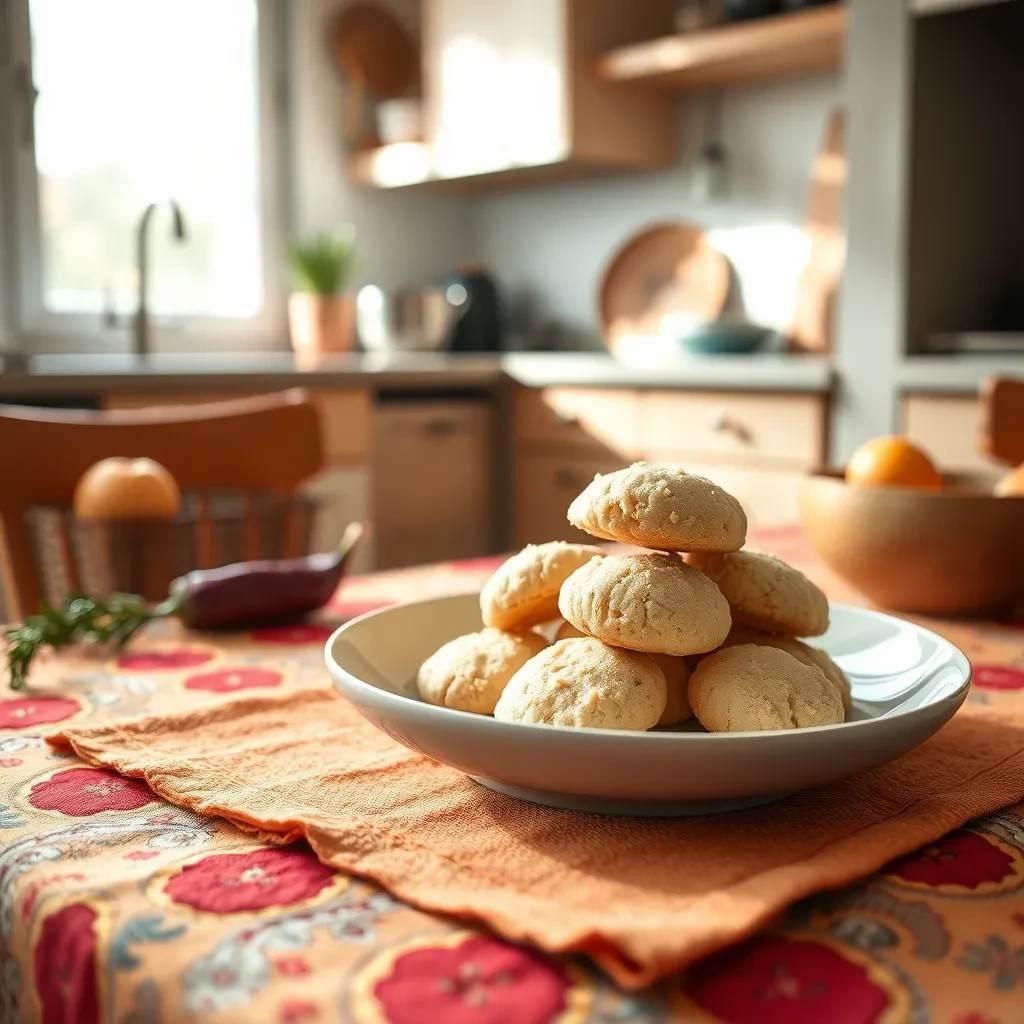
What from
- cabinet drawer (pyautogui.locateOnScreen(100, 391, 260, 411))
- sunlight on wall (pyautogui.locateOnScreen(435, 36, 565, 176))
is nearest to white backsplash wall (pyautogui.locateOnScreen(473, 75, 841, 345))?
sunlight on wall (pyautogui.locateOnScreen(435, 36, 565, 176))

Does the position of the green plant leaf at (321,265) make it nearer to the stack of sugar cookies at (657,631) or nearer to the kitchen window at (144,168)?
the kitchen window at (144,168)

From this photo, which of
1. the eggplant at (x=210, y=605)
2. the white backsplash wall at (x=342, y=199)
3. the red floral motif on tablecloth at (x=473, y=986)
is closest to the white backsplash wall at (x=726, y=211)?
the white backsplash wall at (x=342, y=199)

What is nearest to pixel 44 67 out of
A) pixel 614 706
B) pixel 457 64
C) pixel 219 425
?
pixel 457 64

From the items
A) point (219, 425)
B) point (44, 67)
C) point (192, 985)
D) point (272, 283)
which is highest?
point (44, 67)

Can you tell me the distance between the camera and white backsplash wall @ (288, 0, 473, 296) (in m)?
3.84

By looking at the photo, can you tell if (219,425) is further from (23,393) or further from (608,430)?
(608,430)

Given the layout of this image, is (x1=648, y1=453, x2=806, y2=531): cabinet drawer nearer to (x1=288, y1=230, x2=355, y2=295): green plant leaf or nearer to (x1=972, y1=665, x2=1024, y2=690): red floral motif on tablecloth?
(x1=288, y1=230, x2=355, y2=295): green plant leaf

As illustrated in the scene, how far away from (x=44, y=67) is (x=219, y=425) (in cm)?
238

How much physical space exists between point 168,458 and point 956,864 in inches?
46.3

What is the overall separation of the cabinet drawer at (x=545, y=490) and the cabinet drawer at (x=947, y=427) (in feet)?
2.78

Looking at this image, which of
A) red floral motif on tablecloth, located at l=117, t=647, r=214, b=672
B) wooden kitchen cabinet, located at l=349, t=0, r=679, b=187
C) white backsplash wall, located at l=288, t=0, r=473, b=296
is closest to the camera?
red floral motif on tablecloth, located at l=117, t=647, r=214, b=672

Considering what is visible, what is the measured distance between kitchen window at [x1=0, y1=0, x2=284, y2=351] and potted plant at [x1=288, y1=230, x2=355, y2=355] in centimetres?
25

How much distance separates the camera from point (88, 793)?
57 centimetres

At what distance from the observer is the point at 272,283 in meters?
3.91
